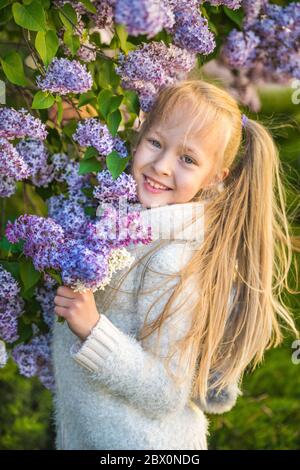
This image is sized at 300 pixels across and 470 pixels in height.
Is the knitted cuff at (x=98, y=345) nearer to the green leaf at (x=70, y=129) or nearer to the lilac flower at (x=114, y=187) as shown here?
the lilac flower at (x=114, y=187)

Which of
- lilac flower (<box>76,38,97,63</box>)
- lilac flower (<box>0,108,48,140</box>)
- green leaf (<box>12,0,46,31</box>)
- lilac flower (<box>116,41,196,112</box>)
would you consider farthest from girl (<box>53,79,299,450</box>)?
green leaf (<box>12,0,46,31</box>)

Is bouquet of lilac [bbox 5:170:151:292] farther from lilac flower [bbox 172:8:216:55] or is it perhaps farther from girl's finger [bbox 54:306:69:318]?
lilac flower [bbox 172:8:216:55]

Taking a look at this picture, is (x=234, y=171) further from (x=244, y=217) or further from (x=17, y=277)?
(x=17, y=277)

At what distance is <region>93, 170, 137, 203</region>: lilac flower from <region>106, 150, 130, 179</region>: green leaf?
0.8 inches

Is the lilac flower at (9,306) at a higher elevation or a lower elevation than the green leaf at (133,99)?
lower

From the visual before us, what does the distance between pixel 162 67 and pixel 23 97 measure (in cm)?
61

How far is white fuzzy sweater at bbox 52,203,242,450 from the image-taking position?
205 centimetres

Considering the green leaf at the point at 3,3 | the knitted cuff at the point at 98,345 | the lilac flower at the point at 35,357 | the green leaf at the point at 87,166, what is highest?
the green leaf at the point at 3,3

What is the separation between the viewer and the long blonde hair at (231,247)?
2203 mm

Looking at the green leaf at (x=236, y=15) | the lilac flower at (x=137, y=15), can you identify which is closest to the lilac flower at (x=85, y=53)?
the green leaf at (x=236, y=15)

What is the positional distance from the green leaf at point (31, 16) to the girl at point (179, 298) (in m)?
0.46

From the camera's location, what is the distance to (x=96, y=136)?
2.03 m

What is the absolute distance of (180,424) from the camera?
2.27 metres
